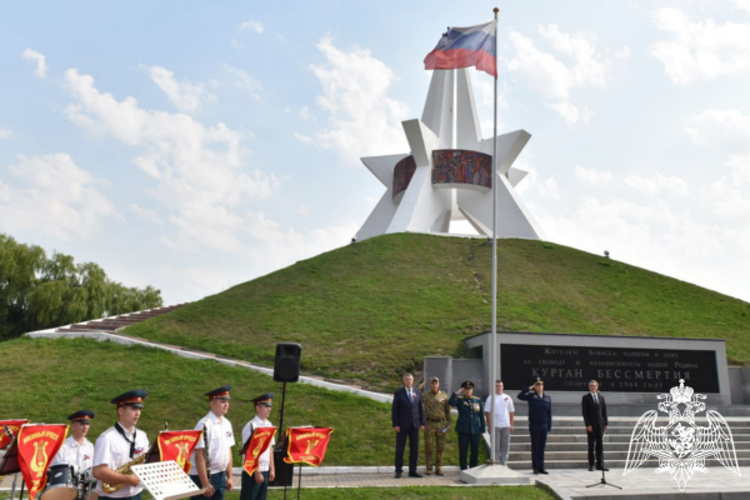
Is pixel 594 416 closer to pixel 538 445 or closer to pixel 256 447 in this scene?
pixel 538 445

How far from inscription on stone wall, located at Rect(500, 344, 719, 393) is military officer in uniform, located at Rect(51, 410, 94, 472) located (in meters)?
9.20

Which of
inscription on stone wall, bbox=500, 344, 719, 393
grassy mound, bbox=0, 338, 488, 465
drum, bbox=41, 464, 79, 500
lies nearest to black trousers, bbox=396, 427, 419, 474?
grassy mound, bbox=0, 338, 488, 465

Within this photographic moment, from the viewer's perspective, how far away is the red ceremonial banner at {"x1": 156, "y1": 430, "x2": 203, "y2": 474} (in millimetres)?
4121

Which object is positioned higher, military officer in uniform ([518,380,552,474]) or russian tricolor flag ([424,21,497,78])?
russian tricolor flag ([424,21,497,78])

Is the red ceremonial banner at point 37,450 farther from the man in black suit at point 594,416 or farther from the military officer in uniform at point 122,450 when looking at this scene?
the man in black suit at point 594,416

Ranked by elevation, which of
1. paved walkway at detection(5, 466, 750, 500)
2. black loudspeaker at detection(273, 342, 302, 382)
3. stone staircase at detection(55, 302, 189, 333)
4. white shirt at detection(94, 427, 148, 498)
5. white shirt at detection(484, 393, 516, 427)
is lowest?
paved walkway at detection(5, 466, 750, 500)

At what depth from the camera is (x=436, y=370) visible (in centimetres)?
1237

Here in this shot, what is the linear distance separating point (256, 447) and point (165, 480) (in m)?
1.36

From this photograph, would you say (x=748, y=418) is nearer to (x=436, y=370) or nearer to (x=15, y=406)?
(x=436, y=370)

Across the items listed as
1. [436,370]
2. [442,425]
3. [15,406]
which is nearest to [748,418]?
[436,370]

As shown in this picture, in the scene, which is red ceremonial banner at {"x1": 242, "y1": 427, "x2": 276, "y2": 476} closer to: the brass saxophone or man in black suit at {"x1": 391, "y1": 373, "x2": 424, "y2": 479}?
the brass saxophone

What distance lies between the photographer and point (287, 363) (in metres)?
7.59

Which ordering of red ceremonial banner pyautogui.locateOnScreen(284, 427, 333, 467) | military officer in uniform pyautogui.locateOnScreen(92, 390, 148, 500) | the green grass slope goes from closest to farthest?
military officer in uniform pyautogui.locateOnScreen(92, 390, 148, 500) < red ceremonial banner pyautogui.locateOnScreen(284, 427, 333, 467) < the green grass slope

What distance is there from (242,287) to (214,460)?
56.8 ft
